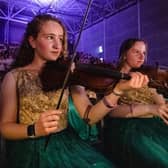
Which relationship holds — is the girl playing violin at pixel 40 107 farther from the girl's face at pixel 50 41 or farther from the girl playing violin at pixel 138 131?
the girl playing violin at pixel 138 131

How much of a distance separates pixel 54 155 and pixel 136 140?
1.68ft

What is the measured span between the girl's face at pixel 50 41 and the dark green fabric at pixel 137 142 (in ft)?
1.83

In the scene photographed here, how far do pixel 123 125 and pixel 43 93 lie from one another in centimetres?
55

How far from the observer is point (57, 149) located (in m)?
0.98

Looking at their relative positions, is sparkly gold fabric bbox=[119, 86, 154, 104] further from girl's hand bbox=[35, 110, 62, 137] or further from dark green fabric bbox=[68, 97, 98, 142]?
girl's hand bbox=[35, 110, 62, 137]

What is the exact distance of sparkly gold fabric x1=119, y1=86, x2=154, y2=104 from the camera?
1.60 meters

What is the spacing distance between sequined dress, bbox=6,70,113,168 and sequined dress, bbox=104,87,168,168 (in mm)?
303

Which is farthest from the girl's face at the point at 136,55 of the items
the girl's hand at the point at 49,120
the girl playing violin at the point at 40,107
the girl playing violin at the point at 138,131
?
the girl's hand at the point at 49,120

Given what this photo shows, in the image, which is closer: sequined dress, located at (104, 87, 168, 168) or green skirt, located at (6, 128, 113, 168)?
green skirt, located at (6, 128, 113, 168)

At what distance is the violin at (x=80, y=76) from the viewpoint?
42.6 inches

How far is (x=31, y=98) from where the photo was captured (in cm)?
106

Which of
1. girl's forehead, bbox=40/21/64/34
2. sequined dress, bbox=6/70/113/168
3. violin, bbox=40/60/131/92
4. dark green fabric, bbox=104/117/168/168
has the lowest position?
dark green fabric, bbox=104/117/168/168

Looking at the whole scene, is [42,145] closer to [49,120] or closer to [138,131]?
[49,120]

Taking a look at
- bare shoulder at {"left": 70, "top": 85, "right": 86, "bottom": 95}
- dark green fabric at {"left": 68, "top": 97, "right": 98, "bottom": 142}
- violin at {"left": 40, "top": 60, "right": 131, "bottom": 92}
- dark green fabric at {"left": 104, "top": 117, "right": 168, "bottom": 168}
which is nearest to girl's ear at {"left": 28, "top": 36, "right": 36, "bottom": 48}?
violin at {"left": 40, "top": 60, "right": 131, "bottom": 92}
